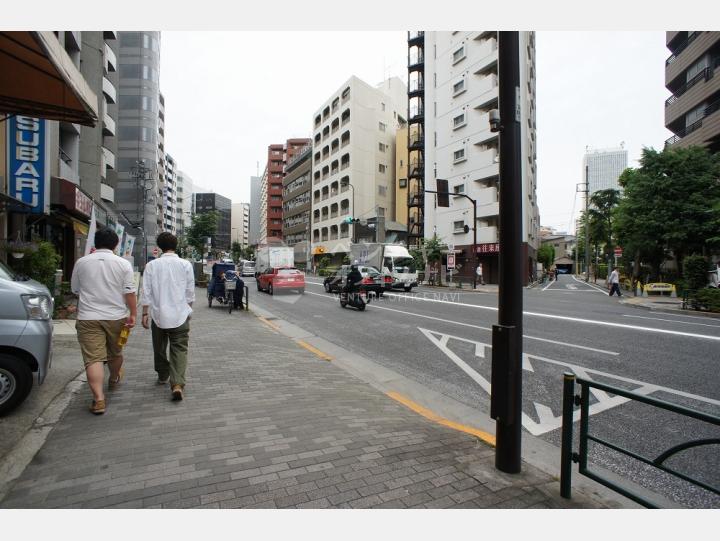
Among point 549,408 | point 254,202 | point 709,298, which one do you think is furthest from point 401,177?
point 254,202

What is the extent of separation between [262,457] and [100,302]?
2427mm

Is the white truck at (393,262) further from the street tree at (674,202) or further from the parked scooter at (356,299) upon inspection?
the street tree at (674,202)

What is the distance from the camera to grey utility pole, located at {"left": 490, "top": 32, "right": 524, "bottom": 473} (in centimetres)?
284

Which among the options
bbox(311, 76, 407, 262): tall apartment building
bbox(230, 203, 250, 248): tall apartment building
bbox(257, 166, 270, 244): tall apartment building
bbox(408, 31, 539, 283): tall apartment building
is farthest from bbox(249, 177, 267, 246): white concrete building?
bbox(408, 31, 539, 283): tall apartment building

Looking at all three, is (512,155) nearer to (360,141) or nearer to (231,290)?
(231,290)

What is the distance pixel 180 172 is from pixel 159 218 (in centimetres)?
6187

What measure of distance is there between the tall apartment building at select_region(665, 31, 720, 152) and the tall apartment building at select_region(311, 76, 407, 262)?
105 feet

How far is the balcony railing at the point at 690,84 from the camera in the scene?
25583 mm


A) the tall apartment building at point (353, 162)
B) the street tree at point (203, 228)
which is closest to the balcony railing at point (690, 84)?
the tall apartment building at point (353, 162)

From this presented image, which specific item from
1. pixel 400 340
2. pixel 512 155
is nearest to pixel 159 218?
pixel 400 340

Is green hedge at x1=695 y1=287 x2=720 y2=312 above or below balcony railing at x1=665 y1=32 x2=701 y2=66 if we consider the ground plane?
below

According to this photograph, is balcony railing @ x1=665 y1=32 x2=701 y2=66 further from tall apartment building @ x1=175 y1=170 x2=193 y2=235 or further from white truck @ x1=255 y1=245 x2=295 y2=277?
tall apartment building @ x1=175 y1=170 x2=193 y2=235

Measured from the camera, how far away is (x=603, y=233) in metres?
50.4

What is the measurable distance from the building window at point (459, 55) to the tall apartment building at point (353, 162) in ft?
60.8
